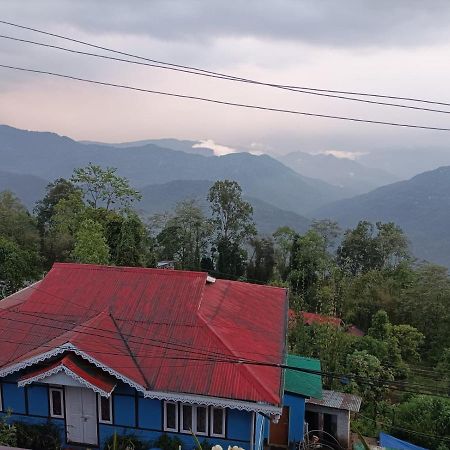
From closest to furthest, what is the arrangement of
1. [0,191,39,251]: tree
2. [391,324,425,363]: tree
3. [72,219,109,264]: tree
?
[391,324,425,363]: tree
[72,219,109,264]: tree
[0,191,39,251]: tree

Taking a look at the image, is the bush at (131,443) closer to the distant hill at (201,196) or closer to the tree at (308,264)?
the tree at (308,264)

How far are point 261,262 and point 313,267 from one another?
4560 mm

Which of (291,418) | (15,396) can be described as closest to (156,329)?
(15,396)

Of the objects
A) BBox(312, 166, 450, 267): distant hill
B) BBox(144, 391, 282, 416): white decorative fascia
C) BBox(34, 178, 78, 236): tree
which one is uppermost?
BBox(34, 178, 78, 236): tree

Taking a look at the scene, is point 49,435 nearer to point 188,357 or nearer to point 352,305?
point 188,357

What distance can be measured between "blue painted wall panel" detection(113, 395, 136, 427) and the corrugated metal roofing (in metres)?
4.94

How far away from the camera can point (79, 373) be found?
10.9m

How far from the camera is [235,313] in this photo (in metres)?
14.0

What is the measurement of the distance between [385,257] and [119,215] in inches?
874

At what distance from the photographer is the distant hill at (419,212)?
125 m

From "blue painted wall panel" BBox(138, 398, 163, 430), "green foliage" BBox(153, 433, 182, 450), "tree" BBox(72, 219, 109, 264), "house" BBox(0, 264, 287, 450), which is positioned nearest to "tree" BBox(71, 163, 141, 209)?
"tree" BBox(72, 219, 109, 264)

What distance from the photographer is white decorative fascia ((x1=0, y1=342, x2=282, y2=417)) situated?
1048 cm

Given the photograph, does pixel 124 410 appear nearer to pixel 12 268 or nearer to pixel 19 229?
pixel 12 268

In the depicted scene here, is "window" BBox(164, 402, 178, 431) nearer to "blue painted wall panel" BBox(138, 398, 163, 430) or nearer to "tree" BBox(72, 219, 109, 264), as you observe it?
"blue painted wall panel" BBox(138, 398, 163, 430)
